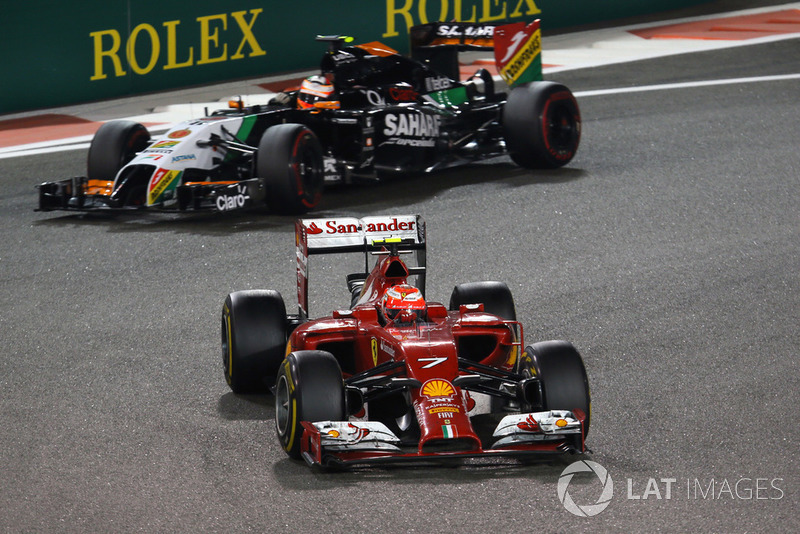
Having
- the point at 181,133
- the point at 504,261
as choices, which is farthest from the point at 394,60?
the point at 504,261

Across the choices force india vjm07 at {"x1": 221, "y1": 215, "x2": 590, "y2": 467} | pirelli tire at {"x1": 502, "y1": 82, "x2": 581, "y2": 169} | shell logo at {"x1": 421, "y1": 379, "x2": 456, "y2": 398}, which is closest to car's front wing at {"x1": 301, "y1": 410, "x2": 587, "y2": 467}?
force india vjm07 at {"x1": 221, "y1": 215, "x2": 590, "y2": 467}

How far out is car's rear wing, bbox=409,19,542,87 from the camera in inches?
529

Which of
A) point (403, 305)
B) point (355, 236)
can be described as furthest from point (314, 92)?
point (403, 305)

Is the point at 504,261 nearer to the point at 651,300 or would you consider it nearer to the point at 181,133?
the point at 651,300

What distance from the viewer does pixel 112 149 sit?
39.8ft

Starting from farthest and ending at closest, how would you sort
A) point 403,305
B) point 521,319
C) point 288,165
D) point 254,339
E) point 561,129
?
point 561,129 < point 288,165 < point 521,319 < point 254,339 < point 403,305

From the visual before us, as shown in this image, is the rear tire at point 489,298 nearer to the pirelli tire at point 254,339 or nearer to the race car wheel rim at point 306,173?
the pirelli tire at point 254,339

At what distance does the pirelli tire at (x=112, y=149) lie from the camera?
39.8 feet

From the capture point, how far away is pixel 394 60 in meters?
13.0

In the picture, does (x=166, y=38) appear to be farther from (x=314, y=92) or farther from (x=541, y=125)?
(x=541, y=125)

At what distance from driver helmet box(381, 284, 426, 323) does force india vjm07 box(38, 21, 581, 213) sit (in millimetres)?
4784

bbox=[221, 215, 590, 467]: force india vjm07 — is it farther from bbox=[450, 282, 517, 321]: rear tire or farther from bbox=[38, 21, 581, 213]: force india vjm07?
bbox=[38, 21, 581, 213]: force india vjm07

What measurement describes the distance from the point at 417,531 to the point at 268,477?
949 millimetres

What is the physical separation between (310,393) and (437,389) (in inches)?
24.8
